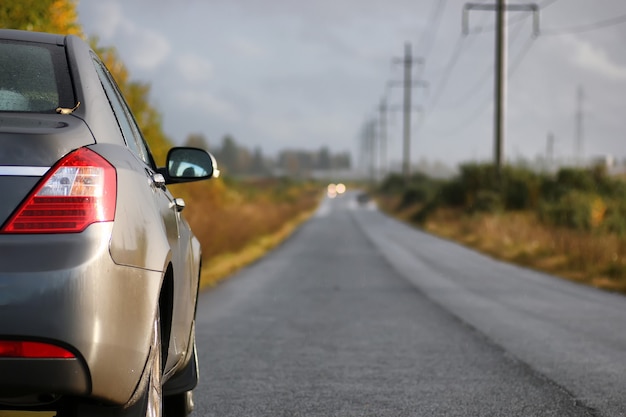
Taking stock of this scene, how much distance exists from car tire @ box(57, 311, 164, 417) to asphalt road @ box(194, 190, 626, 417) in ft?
5.75

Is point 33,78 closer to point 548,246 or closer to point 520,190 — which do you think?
point 548,246

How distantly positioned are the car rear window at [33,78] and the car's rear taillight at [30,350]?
0.91 metres

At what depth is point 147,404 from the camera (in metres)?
3.48

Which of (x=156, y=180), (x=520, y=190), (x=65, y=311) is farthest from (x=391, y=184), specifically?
(x=65, y=311)

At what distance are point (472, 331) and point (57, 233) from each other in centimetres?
688

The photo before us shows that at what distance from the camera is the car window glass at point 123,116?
4.00m

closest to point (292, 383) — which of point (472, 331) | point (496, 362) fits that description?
point (496, 362)

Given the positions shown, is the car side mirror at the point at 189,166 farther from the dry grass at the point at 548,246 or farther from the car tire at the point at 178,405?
the dry grass at the point at 548,246

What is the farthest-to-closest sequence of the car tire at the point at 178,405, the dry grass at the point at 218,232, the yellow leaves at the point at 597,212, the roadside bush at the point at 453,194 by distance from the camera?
the roadside bush at the point at 453,194 < the yellow leaves at the point at 597,212 < the dry grass at the point at 218,232 < the car tire at the point at 178,405

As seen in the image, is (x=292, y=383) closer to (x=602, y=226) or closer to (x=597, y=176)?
(x=602, y=226)

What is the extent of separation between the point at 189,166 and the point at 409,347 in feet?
12.9

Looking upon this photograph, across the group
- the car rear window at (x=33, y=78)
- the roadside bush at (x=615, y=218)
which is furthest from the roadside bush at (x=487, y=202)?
the car rear window at (x=33, y=78)

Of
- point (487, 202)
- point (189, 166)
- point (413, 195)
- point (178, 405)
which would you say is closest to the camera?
point (189, 166)

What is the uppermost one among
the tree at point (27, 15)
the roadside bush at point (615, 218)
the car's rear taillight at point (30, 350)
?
the tree at point (27, 15)
